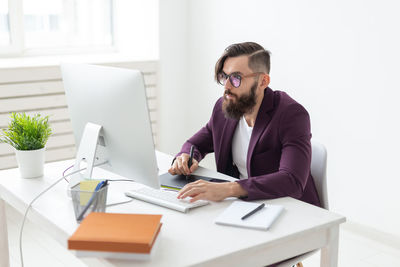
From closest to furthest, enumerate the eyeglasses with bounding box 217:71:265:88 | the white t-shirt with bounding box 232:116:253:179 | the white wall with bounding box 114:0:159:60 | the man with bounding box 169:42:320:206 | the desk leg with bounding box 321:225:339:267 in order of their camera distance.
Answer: the desk leg with bounding box 321:225:339:267 < the man with bounding box 169:42:320:206 < the eyeglasses with bounding box 217:71:265:88 < the white t-shirt with bounding box 232:116:253:179 < the white wall with bounding box 114:0:159:60

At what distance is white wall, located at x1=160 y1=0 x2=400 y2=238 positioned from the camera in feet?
9.92

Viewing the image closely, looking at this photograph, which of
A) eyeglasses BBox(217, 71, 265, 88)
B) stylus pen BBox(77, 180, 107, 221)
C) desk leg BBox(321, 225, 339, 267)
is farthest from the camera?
eyeglasses BBox(217, 71, 265, 88)

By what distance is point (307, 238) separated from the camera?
173 cm

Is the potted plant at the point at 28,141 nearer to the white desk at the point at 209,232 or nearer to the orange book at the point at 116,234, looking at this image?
the white desk at the point at 209,232

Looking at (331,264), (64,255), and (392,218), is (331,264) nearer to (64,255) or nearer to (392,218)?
(392,218)

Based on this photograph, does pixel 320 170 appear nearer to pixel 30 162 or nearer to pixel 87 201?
pixel 87 201

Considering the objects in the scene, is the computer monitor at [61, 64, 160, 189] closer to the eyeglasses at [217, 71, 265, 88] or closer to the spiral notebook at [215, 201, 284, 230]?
the spiral notebook at [215, 201, 284, 230]

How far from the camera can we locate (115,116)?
6.00ft

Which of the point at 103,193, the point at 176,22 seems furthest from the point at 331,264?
the point at 176,22

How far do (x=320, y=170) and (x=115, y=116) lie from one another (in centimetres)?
85

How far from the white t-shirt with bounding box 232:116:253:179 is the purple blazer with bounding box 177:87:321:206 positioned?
0.03 metres

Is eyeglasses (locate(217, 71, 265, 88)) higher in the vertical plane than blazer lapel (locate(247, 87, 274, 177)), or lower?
higher

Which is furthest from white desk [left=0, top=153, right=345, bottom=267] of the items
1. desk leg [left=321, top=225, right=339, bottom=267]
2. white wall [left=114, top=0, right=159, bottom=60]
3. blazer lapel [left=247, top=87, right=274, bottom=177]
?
white wall [left=114, top=0, right=159, bottom=60]

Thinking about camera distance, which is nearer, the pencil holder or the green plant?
the pencil holder
